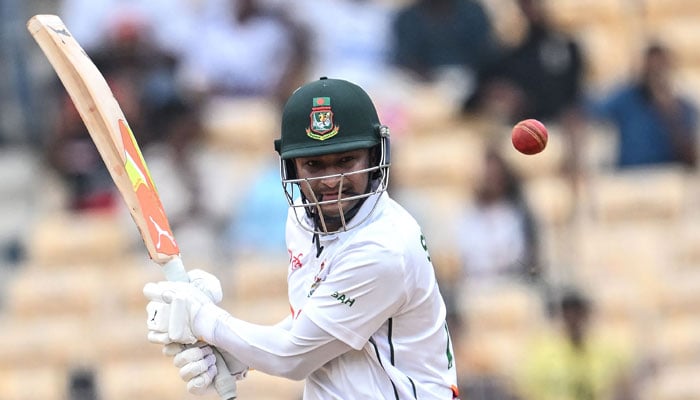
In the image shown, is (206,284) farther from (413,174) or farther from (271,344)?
(413,174)

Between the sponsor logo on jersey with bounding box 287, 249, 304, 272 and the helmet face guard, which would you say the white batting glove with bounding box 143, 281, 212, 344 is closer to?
the sponsor logo on jersey with bounding box 287, 249, 304, 272

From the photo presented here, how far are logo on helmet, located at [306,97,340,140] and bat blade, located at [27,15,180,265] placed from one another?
2.21 ft

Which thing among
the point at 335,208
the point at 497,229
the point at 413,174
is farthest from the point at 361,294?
the point at 413,174

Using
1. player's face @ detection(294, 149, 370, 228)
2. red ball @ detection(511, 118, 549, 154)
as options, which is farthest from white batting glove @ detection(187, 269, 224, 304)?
red ball @ detection(511, 118, 549, 154)

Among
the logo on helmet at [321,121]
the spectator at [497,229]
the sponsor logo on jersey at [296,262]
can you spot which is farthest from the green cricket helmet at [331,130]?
the spectator at [497,229]

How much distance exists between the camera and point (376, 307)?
13.2 ft

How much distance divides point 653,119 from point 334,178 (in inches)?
186

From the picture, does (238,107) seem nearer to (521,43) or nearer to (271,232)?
(271,232)

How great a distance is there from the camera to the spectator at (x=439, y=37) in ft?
28.4

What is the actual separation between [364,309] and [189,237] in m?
4.37

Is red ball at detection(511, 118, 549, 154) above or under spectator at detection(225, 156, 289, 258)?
above

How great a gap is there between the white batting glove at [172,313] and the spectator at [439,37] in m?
4.67

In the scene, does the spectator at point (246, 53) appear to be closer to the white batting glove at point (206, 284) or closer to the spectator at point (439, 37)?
the spectator at point (439, 37)

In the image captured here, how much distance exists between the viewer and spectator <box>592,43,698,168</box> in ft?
27.6
